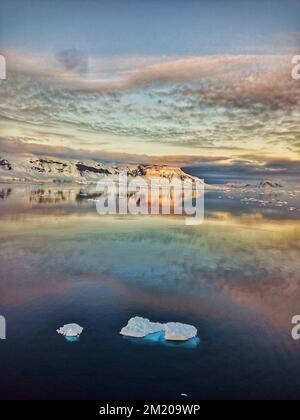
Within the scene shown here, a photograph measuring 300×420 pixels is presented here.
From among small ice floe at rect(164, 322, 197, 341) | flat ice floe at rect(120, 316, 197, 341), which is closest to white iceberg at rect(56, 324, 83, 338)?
flat ice floe at rect(120, 316, 197, 341)
